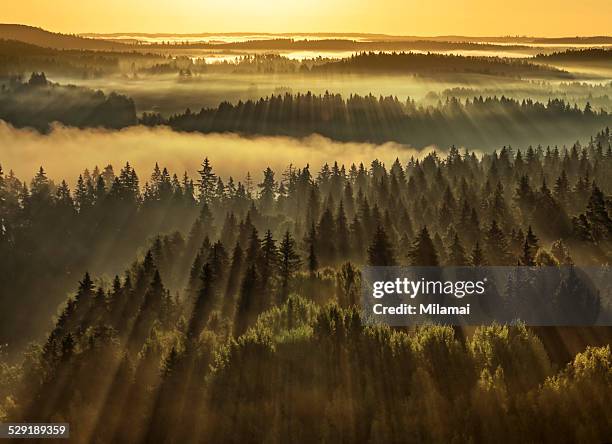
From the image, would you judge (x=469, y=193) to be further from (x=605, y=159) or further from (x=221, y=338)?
(x=221, y=338)

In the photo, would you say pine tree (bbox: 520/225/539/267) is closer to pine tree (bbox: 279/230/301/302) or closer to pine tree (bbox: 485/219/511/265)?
pine tree (bbox: 485/219/511/265)

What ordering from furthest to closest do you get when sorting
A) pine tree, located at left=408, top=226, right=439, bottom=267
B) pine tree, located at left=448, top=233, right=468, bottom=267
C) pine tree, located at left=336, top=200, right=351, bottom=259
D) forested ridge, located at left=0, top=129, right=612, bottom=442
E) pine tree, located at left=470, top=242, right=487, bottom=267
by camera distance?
pine tree, located at left=336, top=200, right=351, bottom=259, pine tree, located at left=448, top=233, right=468, bottom=267, pine tree, located at left=408, top=226, right=439, bottom=267, pine tree, located at left=470, top=242, right=487, bottom=267, forested ridge, located at left=0, top=129, right=612, bottom=442

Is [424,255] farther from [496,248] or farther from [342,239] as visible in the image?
[342,239]

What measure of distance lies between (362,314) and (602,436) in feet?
110

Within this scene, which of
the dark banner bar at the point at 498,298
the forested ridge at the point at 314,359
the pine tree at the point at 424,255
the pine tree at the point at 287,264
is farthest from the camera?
the pine tree at the point at 287,264

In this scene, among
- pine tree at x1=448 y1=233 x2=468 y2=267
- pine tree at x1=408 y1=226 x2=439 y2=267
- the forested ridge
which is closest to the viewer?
the forested ridge

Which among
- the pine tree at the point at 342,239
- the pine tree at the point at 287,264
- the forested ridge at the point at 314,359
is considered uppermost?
the pine tree at the point at 342,239

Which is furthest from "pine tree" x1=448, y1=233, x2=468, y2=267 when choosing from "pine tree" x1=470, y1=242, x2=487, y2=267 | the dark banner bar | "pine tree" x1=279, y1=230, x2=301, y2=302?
"pine tree" x1=279, y1=230, x2=301, y2=302

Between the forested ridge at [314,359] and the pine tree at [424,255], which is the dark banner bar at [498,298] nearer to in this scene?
the forested ridge at [314,359]

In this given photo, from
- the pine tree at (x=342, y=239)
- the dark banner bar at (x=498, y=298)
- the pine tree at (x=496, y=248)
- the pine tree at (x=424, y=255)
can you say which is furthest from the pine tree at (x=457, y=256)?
the pine tree at (x=342, y=239)

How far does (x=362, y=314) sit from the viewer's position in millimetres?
83438

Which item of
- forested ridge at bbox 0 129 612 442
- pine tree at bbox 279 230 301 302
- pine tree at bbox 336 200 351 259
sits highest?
pine tree at bbox 336 200 351 259

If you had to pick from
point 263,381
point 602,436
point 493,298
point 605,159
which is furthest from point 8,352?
point 605,159

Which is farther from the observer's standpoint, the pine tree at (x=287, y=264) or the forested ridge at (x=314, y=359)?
the pine tree at (x=287, y=264)
